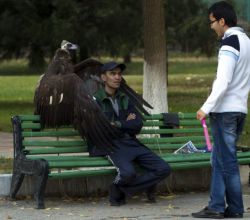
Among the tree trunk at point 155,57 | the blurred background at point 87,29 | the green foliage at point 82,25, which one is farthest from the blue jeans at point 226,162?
the green foliage at point 82,25

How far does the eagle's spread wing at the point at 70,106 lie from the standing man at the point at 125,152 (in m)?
0.14

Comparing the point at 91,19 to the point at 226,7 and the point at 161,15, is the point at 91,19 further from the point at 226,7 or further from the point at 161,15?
the point at 226,7

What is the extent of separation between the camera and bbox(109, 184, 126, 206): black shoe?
7.86 meters

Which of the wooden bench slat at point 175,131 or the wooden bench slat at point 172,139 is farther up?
the wooden bench slat at point 175,131

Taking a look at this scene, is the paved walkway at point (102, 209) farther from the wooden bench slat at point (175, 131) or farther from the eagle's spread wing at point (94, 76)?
the eagle's spread wing at point (94, 76)

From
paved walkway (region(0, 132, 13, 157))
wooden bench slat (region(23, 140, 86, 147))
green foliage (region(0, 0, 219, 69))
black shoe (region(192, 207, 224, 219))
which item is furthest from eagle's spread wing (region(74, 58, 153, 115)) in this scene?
green foliage (region(0, 0, 219, 69))

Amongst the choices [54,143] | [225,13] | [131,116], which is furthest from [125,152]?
[225,13]

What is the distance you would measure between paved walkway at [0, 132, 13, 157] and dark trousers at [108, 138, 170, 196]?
120 inches

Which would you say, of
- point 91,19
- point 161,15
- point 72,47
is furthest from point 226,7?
Result: point 91,19

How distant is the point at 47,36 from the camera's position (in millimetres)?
22219

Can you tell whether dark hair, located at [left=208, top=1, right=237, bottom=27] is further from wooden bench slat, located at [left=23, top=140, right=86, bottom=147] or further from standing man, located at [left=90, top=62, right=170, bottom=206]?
wooden bench slat, located at [left=23, top=140, right=86, bottom=147]

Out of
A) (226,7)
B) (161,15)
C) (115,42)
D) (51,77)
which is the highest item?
Result: (115,42)

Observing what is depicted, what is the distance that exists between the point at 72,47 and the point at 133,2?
16.3 meters

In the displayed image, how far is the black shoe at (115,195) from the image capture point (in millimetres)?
7863
